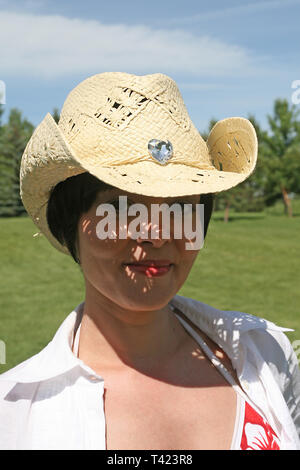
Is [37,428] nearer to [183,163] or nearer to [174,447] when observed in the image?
[174,447]

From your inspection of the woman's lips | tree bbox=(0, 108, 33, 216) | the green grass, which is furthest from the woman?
tree bbox=(0, 108, 33, 216)

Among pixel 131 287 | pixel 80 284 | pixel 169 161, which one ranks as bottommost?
pixel 80 284

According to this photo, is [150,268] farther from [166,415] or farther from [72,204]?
[166,415]

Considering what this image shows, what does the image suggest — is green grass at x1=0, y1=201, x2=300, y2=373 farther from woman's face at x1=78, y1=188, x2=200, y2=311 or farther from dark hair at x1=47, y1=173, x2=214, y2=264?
woman's face at x1=78, y1=188, x2=200, y2=311

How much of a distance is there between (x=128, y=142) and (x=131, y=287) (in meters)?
0.44

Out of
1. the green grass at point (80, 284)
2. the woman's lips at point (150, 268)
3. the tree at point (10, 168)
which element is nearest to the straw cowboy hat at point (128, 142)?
the woman's lips at point (150, 268)

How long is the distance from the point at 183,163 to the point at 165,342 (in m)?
0.70

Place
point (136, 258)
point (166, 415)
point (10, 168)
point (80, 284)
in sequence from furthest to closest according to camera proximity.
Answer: point (10, 168) → point (80, 284) → point (166, 415) → point (136, 258)

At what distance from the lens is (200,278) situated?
34.0 ft

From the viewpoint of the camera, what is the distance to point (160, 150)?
149 centimetres

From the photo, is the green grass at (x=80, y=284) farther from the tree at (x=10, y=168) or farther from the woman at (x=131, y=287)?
the tree at (x=10, y=168)

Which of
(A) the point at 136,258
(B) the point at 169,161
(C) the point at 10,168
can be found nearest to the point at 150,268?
(A) the point at 136,258

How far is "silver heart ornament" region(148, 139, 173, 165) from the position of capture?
1.48 m
